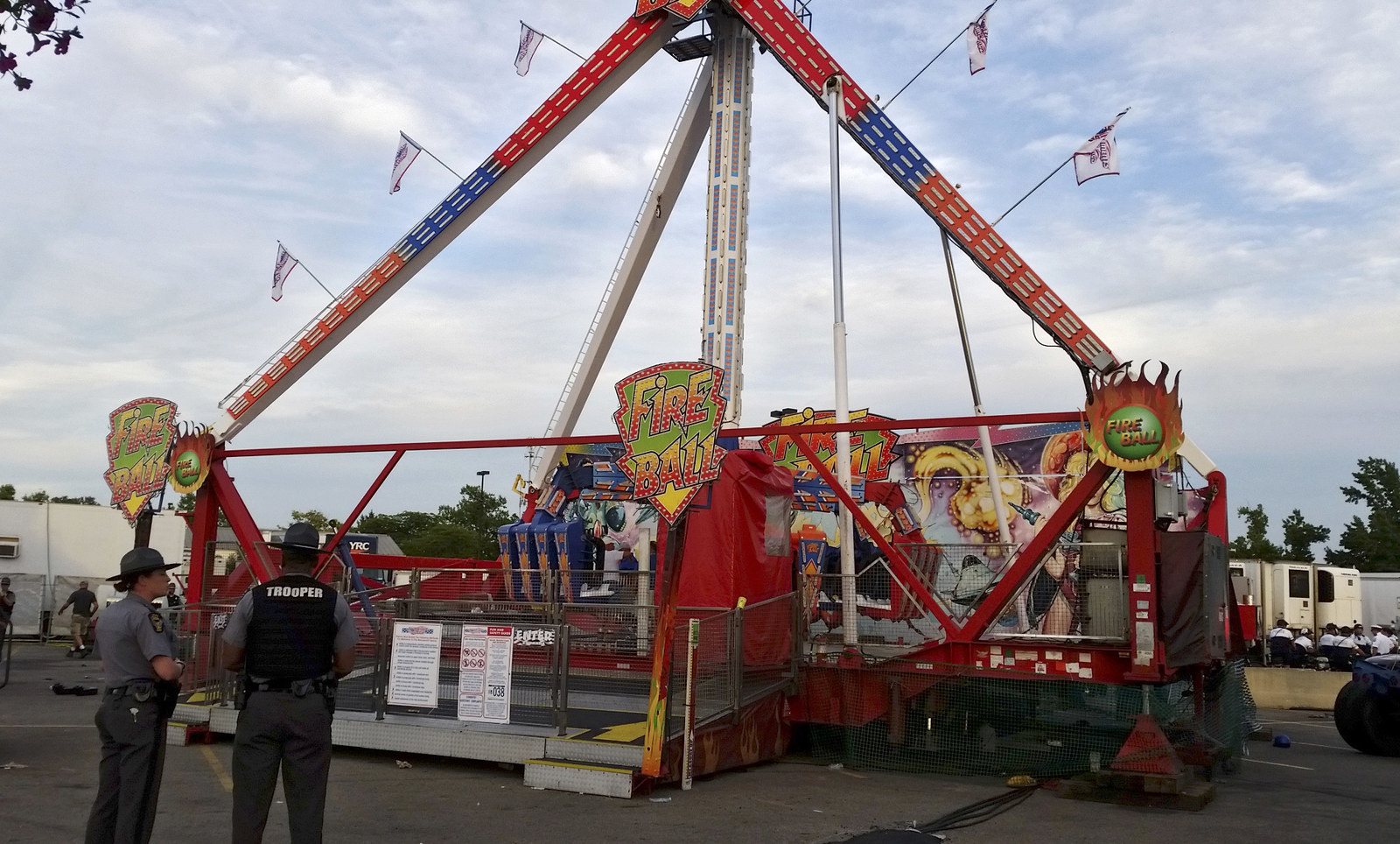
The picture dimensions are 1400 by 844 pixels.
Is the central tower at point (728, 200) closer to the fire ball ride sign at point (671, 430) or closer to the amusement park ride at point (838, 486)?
the amusement park ride at point (838, 486)

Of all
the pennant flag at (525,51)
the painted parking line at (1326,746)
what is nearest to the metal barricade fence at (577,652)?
the painted parking line at (1326,746)

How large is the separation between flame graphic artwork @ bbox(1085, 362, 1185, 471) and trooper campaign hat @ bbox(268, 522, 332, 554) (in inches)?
277

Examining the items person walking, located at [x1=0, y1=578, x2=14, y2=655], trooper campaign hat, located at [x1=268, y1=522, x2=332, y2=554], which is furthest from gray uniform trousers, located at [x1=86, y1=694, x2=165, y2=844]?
person walking, located at [x1=0, y1=578, x2=14, y2=655]

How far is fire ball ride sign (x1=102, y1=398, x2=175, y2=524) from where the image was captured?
583 inches

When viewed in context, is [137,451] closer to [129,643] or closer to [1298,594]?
[129,643]

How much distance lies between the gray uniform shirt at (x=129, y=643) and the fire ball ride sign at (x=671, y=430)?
4.21 meters

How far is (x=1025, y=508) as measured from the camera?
119 ft

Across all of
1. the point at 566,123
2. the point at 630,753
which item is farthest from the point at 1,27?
the point at 566,123

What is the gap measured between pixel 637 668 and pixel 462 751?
182cm

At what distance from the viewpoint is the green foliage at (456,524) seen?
72250 millimetres

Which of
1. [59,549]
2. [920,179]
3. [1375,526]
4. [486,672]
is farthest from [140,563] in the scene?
[1375,526]

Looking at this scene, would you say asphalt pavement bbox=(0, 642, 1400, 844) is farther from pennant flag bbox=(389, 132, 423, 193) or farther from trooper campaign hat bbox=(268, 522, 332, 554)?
pennant flag bbox=(389, 132, 423, 193)

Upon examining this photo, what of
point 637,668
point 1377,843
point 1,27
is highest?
point 1,27

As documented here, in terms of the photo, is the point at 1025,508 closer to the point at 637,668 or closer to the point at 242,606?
the point at 637,668
